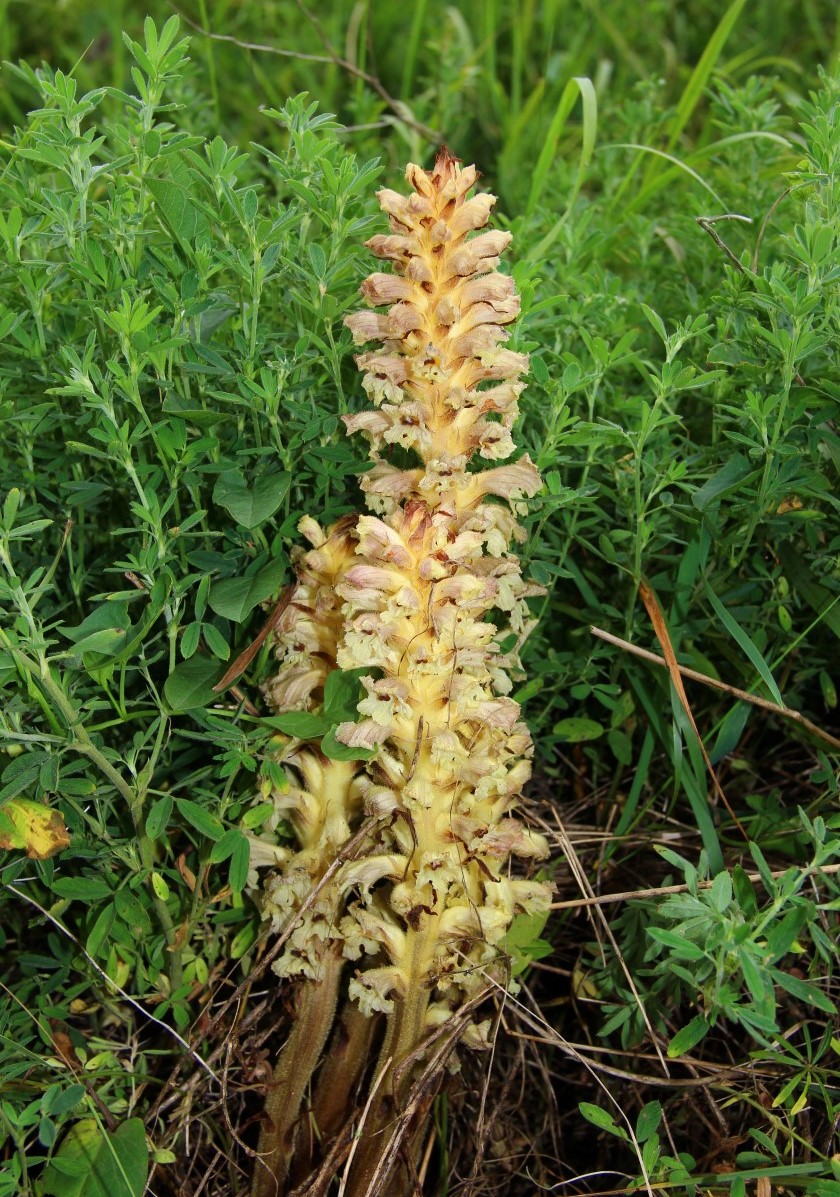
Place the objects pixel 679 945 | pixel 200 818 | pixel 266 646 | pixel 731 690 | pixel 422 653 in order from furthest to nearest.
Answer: pixel 731 690 < pixel 266 646 < pixel 200 818 < pixel 422 653 < pixel 679 945

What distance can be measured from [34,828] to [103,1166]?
1.72 feet

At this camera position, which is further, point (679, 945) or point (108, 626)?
point (108, 626)

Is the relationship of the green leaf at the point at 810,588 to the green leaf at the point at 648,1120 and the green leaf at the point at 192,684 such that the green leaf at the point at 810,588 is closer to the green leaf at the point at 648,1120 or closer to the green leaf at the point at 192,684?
the green leaf at the point at 648,1120

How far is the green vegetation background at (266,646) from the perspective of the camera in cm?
174

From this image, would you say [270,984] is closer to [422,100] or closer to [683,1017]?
[683,1017]

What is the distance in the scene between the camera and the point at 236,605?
1.74 m

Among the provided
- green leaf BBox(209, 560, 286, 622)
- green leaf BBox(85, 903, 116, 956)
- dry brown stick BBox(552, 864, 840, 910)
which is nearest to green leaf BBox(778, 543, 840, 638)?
dry brown stick BBox(552, 864, 840, 910)

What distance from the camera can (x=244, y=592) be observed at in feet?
5.82

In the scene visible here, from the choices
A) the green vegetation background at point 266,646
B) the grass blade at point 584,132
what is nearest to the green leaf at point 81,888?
A: the green vegetation background at point 266,646

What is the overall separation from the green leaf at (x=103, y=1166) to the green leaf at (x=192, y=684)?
0.64m

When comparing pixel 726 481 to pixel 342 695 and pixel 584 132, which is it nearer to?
pixel 342 695

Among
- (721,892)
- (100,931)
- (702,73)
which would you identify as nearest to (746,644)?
(721,892)

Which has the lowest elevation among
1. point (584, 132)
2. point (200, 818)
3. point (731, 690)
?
point (731, 690)

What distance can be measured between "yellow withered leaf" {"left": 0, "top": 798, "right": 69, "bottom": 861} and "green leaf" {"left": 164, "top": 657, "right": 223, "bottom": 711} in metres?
0.25
